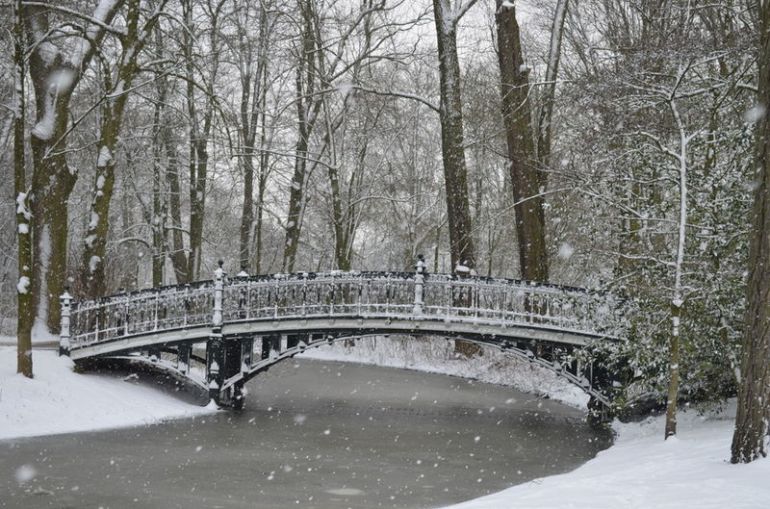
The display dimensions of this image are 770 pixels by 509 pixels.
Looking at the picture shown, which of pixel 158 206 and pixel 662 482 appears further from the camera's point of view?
pixel 158 206

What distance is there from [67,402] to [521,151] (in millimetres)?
11780

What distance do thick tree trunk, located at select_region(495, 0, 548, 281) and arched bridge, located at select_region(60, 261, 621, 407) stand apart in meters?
2.36

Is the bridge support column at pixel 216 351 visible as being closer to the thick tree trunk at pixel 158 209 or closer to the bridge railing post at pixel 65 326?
the bridge railing post at pixel 65 326

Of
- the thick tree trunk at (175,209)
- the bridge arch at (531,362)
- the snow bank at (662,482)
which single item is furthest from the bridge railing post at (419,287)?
the thick tree trunk at (175,209)

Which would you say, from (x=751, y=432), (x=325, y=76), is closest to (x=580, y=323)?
(x=751, y=432)

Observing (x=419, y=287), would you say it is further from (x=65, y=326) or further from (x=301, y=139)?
(x=301, y=139)

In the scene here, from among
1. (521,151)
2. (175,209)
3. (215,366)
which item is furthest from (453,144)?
(175,209)

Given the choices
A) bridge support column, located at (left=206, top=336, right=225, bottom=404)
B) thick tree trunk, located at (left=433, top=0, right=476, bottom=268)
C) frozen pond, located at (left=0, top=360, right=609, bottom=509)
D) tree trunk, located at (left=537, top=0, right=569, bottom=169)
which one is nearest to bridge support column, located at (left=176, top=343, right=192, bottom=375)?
bridge support column, located at (left=206, top=336, right=225, bottom=404)

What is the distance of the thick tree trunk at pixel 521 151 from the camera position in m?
21.3

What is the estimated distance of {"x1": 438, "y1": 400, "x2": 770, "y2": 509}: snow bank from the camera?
8.84 m

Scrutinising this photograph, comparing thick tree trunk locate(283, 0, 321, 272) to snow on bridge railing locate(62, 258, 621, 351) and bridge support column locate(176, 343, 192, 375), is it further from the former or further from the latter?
bridge support column locate(176, 343, 192, 375)

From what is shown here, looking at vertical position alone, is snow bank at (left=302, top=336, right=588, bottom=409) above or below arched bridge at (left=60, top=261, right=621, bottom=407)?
below

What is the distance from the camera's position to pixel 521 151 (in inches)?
846

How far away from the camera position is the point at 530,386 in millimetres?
24672
